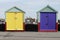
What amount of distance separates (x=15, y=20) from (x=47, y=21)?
3822 millimetres

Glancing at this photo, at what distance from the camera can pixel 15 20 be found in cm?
2806

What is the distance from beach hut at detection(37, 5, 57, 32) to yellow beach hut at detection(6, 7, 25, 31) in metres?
2.16

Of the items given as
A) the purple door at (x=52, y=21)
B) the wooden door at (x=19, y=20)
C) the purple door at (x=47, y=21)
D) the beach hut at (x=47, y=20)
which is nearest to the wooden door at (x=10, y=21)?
the wooden door at (x=19, y=20)

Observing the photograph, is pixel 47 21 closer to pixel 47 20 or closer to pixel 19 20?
pixel 47 20

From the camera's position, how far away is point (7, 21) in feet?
92.5

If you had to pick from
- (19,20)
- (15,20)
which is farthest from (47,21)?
(15,20)

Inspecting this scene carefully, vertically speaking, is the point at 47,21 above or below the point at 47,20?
below

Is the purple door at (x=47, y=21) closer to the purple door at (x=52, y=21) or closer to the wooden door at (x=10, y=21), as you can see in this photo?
the purple door at (x=52, y=21)

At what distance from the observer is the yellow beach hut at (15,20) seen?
2805 centimetres

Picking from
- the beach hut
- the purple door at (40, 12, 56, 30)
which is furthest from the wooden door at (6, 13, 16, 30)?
the purple door at (40, 12, 56, 30)

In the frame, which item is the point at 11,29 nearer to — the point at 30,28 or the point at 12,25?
the point at 12,25

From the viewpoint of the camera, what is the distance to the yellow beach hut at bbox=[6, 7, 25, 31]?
28.0 metres

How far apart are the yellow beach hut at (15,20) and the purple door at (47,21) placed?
7.84 ft

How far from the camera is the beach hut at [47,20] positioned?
2803 cm
